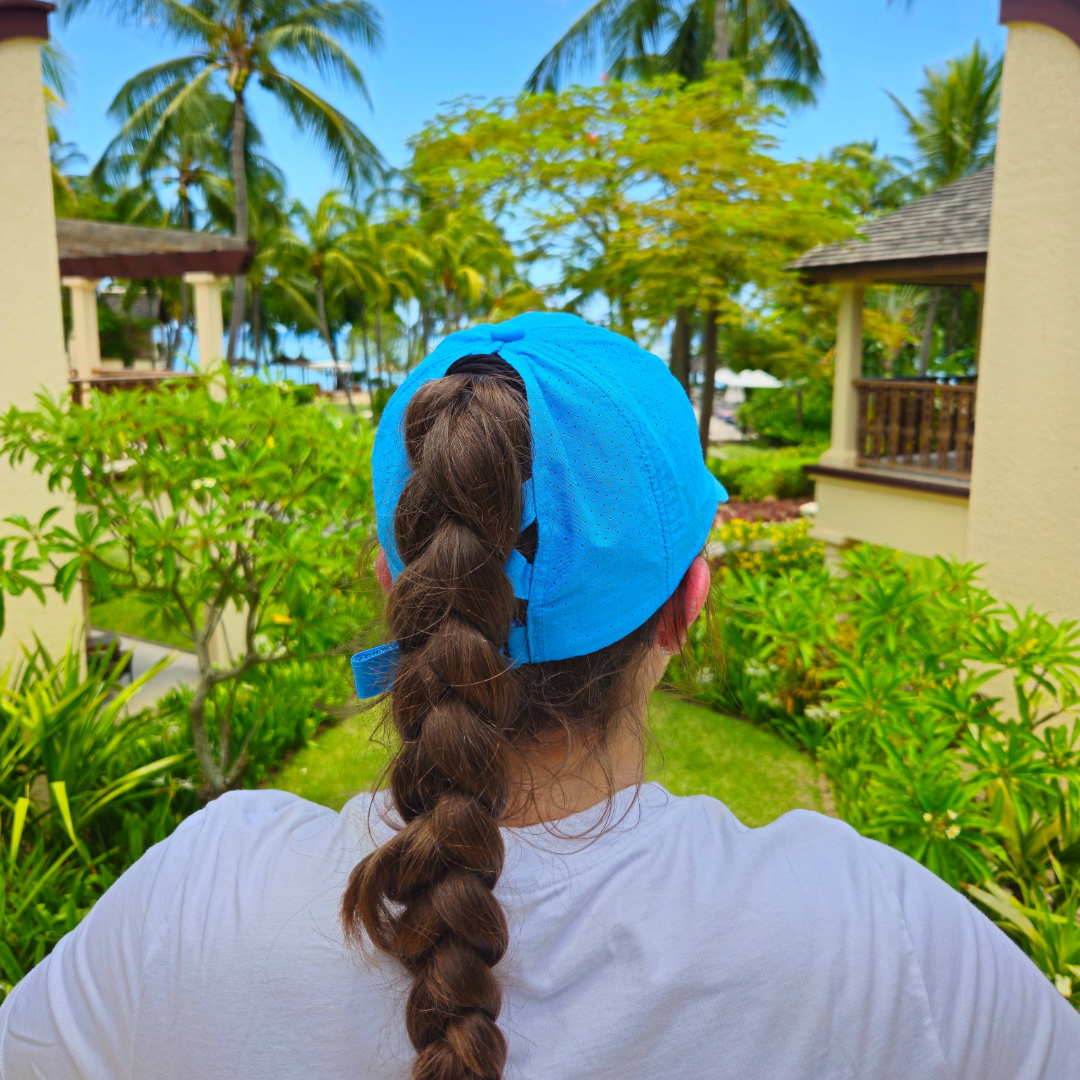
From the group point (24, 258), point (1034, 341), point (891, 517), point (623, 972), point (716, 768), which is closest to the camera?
point (623, 972)

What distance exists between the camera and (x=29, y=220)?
5.14 meters

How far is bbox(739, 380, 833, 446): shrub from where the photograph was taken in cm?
2720

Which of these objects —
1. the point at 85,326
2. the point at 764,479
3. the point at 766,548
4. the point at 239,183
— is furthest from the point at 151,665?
the point at 239,183

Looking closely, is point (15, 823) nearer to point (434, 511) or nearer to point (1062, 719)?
point (434, 511)

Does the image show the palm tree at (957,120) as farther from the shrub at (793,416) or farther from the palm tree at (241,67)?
the palm tree at (241,67)

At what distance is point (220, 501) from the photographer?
370 cm

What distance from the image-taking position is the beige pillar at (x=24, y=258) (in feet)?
16.4

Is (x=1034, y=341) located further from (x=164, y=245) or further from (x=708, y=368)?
(x=708, y=368)

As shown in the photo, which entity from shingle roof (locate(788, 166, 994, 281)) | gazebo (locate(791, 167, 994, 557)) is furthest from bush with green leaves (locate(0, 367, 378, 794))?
shingle roof (locate(788, 166, 994, 281))

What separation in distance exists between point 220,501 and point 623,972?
10.7ft

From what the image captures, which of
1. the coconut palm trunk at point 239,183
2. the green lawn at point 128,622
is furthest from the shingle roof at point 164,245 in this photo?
the coconut palm trunk at point 239,183

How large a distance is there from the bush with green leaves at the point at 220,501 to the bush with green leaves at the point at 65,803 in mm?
451

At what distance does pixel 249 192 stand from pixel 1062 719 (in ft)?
108

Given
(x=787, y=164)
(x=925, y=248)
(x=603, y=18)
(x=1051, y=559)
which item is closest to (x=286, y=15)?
(x=603, y=18)
